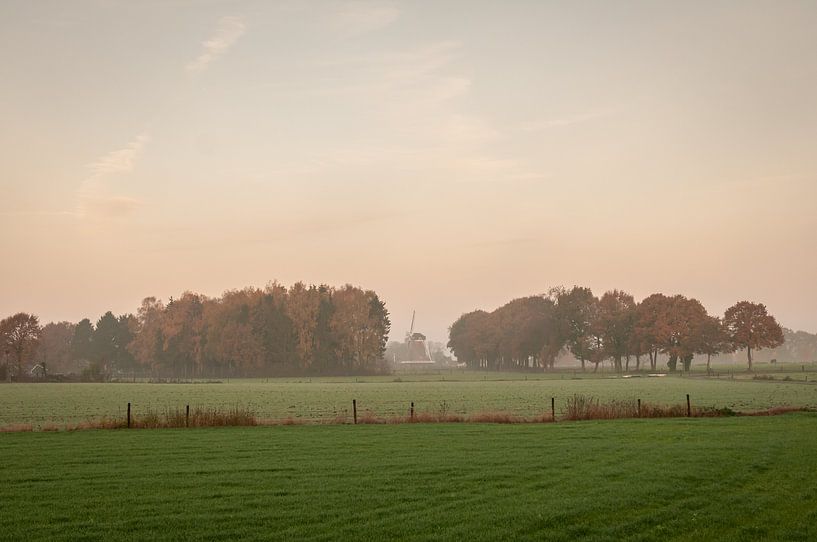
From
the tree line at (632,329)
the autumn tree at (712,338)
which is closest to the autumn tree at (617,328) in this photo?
the tree line at (632,329)

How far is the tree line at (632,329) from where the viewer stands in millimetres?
145875

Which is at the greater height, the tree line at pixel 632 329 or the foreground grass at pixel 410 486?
the tree line at pixel 632 329

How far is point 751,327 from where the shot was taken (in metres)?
147

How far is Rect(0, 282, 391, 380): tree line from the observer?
15950cm

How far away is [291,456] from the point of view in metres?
24.2

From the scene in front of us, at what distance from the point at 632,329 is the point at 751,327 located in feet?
82.2

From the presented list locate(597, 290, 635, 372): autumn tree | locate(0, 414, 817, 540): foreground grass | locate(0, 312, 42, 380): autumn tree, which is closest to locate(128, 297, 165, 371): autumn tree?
locate(0, 312, 42, 380): autumn tree

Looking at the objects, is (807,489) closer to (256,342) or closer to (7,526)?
(7,526)

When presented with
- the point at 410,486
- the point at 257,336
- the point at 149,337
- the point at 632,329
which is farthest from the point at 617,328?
the point at 410,486

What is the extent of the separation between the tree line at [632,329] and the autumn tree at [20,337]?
11925 centimetres

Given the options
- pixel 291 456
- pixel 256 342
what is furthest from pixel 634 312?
pixel 291 456

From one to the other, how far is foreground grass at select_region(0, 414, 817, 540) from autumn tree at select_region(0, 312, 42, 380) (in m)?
140

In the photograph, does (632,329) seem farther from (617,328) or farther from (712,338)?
(712,338)

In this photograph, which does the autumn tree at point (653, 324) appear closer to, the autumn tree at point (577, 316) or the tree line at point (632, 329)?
the tree line at point (632, 329)
